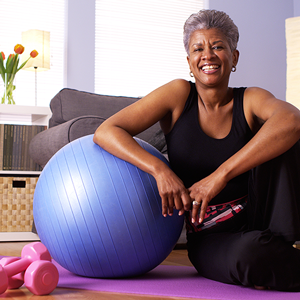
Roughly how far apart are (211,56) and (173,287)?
815 mm

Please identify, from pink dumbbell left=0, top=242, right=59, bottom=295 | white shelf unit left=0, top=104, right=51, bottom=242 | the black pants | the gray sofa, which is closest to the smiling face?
the black pants

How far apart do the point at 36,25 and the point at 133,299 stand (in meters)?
3.34

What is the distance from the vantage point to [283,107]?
1.36 m

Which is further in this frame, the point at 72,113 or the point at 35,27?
the point at 35,27

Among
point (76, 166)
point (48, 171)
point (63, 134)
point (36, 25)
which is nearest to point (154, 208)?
point (76, 166)

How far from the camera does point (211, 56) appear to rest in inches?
57.9

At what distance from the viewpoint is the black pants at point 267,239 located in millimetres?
1241

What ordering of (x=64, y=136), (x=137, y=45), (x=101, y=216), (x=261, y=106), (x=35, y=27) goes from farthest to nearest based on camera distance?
(x=137, y=45)
(x=35, y=27)
(x=64, y=136)
(x=261, y=106)
(x=101, y=216)

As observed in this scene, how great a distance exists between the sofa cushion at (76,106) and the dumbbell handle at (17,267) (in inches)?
61.4

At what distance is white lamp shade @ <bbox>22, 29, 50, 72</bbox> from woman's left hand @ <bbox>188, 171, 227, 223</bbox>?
248 cm

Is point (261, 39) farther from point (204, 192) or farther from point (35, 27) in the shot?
point (204, 192)

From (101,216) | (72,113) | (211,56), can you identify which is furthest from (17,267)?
(72,113)

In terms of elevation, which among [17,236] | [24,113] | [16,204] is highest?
[24,113]

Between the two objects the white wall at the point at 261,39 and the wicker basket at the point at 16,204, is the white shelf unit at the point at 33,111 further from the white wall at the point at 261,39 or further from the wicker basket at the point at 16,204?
the white wall at the point at 261,39
